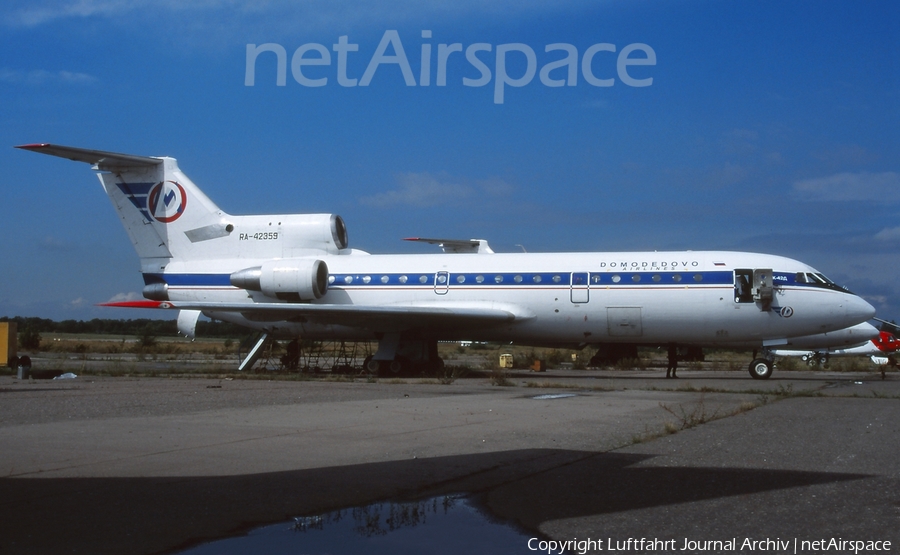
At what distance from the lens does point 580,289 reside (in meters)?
21.9

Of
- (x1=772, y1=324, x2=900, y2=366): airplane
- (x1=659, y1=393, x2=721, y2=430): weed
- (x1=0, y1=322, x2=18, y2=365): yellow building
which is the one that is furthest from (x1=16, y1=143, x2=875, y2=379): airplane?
(x1=772, y1=324, x2=900, y2=366): airplane

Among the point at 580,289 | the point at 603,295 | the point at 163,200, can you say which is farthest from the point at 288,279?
the point at 603,295

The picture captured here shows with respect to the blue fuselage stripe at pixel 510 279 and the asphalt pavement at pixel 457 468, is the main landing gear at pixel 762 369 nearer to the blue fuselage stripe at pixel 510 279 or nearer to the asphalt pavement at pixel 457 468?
the blue fuselage stripe at pixel 510 279

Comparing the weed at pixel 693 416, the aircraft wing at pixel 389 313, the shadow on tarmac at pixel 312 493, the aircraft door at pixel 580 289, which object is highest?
the aircraft door at pixel 580 289

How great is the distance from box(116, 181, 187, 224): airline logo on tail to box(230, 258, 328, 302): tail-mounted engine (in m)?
3.18

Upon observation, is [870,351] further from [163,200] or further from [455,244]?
[163,200]

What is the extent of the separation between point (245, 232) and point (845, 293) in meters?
16.8

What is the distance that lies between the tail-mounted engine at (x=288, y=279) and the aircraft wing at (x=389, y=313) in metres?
0.67

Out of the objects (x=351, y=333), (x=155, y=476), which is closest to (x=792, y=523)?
(x=155, y=476)

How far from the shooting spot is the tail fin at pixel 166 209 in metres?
25.3

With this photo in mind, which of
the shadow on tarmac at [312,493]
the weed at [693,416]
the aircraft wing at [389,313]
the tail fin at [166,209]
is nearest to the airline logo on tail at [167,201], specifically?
the tail fin at [166,209]

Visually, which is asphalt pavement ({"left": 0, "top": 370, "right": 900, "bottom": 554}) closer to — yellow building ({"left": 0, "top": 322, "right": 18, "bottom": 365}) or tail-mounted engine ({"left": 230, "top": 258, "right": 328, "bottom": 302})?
tail-mounted engine ({"left": 230, "top": 258, "right": 328, "bottom": 302})

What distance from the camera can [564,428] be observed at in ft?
32.3

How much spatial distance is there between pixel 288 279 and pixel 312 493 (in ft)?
59.6
